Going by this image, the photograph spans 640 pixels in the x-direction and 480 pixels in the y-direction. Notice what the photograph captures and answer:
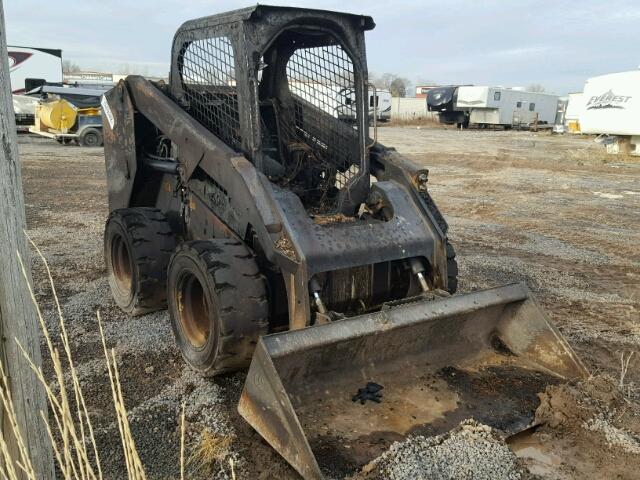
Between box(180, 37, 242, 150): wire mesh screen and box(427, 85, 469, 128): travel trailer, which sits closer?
box(180, 37, 242, 150): wire mesh screen

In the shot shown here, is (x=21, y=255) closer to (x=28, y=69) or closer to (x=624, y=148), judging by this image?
(x=624, y=148)

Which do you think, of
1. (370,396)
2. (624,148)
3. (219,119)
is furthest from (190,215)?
(624,148)

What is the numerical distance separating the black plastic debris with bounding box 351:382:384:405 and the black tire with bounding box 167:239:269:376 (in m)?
0.69

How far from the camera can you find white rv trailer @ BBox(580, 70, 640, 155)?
727 inches

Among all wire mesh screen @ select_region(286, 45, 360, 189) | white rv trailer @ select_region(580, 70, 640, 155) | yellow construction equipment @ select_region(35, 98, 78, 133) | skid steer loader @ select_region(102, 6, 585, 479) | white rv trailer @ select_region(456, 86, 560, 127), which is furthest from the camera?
white rv trailer @ select_region(456, 86, 560, 127)

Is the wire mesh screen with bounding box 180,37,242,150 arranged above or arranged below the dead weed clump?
above

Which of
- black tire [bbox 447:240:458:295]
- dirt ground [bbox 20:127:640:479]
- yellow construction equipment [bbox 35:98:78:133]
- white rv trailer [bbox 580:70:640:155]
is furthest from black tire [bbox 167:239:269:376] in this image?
white rv trailer [bbox 580:70:640:155]

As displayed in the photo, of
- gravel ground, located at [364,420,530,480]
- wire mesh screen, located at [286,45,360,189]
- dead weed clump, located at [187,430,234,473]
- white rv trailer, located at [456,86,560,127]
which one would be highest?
white rv trailer, located at [456,86,560,127]

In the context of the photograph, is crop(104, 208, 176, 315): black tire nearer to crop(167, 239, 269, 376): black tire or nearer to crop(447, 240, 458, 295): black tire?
crop(167, 239, 269, 376): black tire

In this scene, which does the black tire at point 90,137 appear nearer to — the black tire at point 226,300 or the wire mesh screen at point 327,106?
the wire mesh screen at point 327,106

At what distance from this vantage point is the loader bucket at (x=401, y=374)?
285cm

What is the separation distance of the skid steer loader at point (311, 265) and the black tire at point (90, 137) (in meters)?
15.4

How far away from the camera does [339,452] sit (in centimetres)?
Answer: 285

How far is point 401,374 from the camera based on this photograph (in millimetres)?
3449
